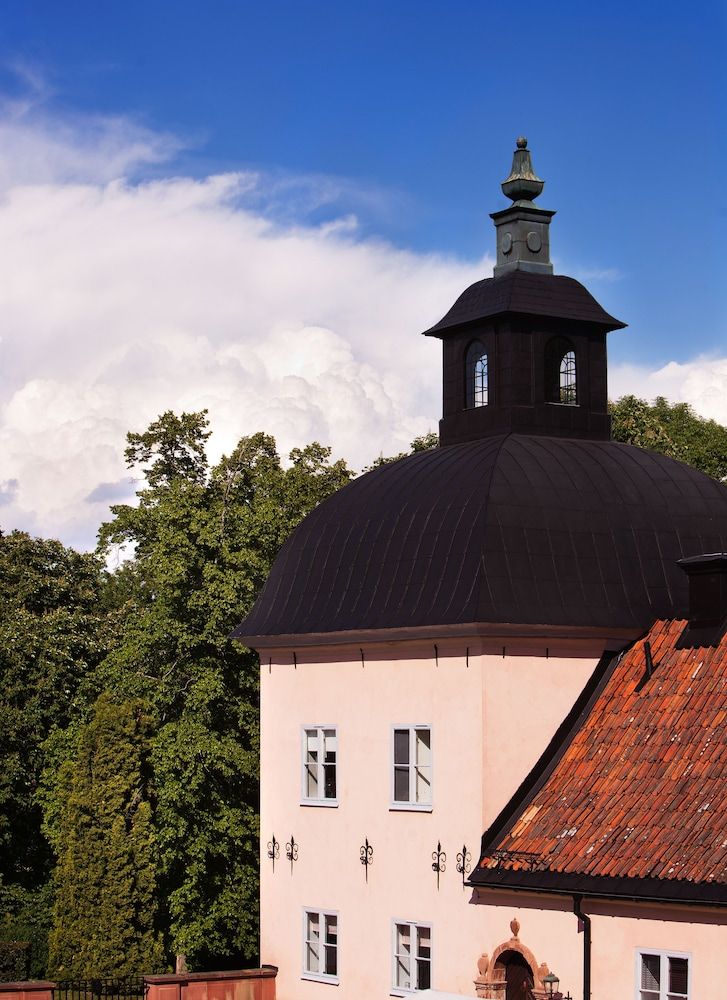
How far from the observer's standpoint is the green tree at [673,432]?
50.3 m

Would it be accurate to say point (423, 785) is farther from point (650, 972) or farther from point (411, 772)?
point (650, 972)

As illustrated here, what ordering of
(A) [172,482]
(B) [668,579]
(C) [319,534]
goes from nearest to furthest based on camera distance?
1. (B) [668,579]
2. (C) [319,534]
3. (A) [172,482]

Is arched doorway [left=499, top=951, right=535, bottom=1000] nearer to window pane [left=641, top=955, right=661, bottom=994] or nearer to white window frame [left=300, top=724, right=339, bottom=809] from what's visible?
window pane [left=641, top=955, right=661, bottom=994]

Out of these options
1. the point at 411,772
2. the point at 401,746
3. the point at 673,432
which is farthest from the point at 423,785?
the point at 673,432

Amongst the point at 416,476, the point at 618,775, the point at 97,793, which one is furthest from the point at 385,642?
the point at 97,793

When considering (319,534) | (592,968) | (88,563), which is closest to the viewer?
(592,968)

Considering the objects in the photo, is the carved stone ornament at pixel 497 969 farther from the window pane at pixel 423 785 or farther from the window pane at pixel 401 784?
the window pane at pixel 401 784

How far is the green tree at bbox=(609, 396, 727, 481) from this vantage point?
5028 cm

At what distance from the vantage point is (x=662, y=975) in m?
23.9

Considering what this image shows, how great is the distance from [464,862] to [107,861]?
14799 mm

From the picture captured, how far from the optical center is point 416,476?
30.5 m

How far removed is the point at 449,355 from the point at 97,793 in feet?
46.5

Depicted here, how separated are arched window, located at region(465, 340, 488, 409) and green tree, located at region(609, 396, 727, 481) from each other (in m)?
14.6

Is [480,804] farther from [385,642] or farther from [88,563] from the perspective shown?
[88,563]
